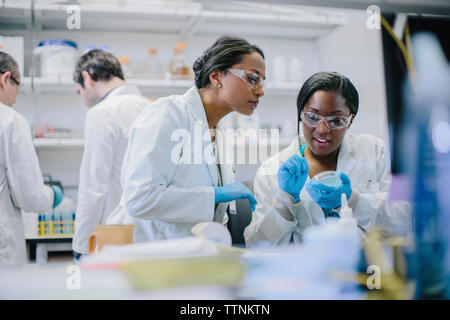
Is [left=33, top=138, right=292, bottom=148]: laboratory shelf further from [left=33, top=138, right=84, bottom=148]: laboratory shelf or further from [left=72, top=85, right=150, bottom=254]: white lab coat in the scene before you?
[left=72, top=85, right=150, bottom=254]: white lab coat

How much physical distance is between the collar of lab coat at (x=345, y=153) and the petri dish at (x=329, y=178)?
0.03 m

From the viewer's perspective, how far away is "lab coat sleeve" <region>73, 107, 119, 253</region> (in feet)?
4.27

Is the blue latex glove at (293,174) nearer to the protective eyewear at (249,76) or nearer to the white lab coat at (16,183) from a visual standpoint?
the protective eyewear at (249,76)

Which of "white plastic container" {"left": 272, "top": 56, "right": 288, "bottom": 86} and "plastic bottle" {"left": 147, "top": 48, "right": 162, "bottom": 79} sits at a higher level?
"plastic bottle" {"left": 147, "top": 48, "right": 162, "bottom": 79}

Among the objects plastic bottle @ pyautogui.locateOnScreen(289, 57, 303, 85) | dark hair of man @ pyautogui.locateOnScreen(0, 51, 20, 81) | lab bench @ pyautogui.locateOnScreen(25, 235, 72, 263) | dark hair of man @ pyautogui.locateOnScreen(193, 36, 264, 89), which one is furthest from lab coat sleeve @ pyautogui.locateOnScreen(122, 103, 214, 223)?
plastic bottle @ pyautogui.locateOnScreen(289, 57, 303, 85)

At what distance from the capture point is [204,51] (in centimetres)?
132

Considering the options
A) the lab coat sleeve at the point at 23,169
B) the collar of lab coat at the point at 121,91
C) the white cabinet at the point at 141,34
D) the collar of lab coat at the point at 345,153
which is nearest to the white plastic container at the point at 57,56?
the white cabinet at the point at 141,34

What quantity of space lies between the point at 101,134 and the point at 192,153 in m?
0.39

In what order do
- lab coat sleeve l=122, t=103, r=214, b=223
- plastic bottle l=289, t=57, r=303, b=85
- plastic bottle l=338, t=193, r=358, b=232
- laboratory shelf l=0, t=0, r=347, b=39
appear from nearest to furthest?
plastic bottle l=338, t=193, r=358, b=232 < lab coat sleeve l=122, t=103, r=214, b=223 < laboratory shelf l=0, t=0, r=347, b=39 < plastic bottle l=289, t=57, r=303, b=85

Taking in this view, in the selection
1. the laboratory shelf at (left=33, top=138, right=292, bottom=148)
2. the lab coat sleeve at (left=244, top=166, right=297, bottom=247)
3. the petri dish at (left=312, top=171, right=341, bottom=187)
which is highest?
the laboratory shelf at (left=33, top=138, right=292, bottom=148)

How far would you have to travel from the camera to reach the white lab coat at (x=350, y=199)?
1.20m

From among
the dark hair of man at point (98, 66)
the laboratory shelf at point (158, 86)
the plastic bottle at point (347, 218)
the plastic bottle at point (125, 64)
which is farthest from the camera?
the plastic bottle at point (125, 64)

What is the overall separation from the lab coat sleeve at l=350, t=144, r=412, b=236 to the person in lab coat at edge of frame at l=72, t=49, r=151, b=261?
76 cm
